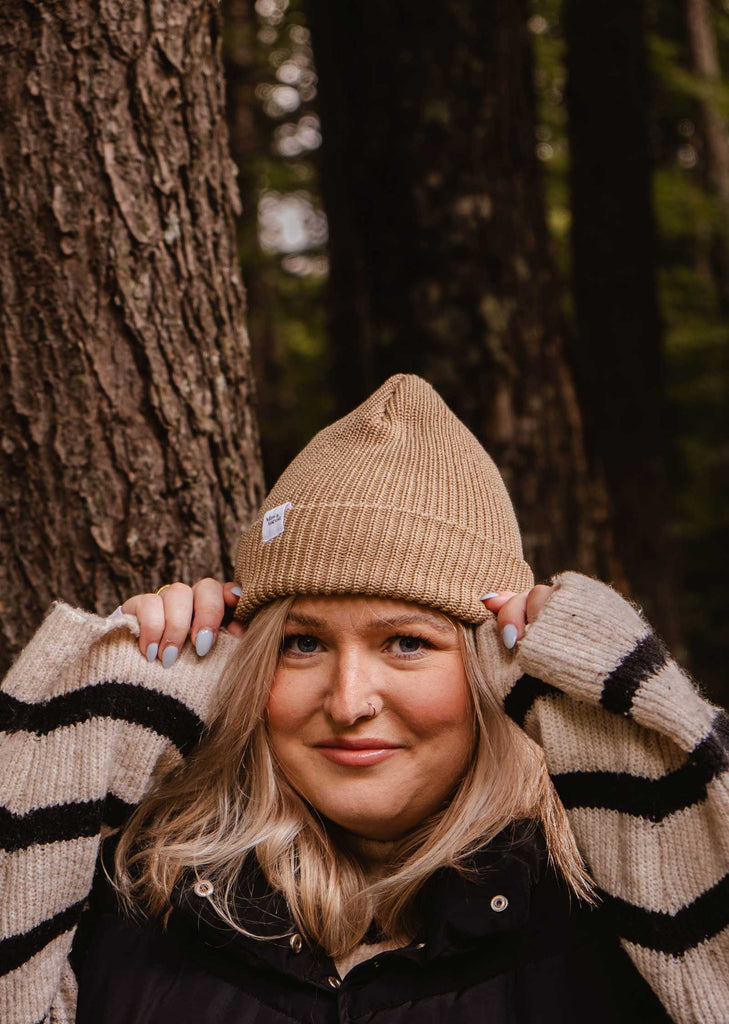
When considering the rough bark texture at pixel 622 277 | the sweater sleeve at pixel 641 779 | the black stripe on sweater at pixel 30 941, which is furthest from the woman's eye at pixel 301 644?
the rough bark texture at pixel 622 277

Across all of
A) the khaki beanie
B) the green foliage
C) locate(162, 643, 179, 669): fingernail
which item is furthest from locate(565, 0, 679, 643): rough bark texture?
locate(162, 643, 179, 669): fingernail

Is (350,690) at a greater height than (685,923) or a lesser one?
greater

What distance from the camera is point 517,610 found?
2033 millimetres

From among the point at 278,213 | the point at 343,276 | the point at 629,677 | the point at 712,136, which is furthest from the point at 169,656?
the point at 278,213

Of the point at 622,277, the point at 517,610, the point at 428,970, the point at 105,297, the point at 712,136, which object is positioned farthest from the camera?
the point at 712,136

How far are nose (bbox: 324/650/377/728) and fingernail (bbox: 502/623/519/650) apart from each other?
0.28m

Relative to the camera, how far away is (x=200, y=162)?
8.50 ft

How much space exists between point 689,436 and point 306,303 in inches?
211

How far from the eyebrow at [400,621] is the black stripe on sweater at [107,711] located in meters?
0.36

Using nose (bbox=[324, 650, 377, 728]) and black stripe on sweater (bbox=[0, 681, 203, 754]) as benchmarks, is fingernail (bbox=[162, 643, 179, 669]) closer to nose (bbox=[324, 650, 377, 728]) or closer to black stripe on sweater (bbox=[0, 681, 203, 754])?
black stripe on sweater (bbox=[0, 681, 203, 754])

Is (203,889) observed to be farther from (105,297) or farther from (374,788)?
(105,297)

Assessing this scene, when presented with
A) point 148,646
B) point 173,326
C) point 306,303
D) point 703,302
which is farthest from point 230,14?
point 148,646

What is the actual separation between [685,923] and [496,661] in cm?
59

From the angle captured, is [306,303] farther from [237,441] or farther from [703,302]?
[237,441]
